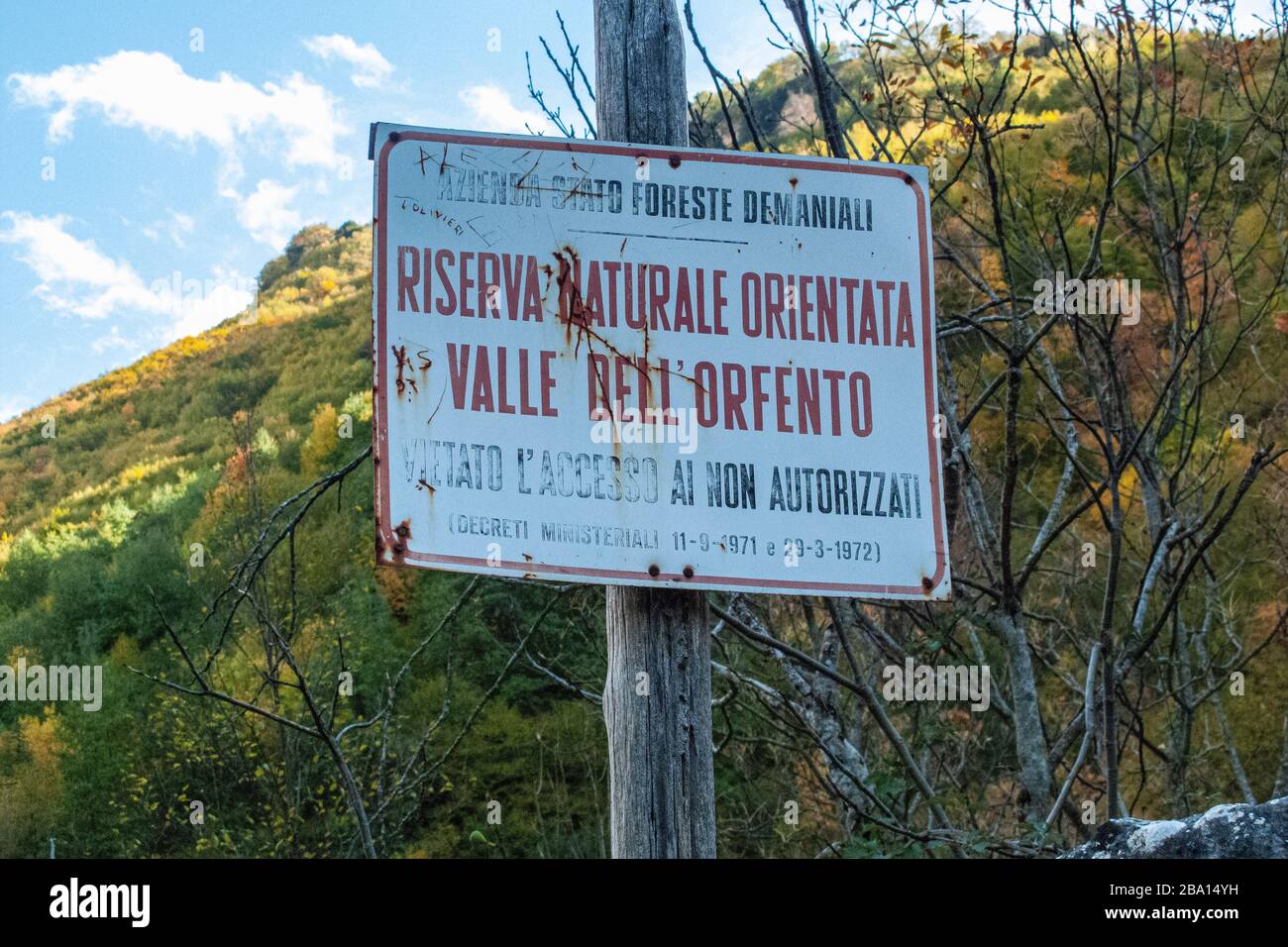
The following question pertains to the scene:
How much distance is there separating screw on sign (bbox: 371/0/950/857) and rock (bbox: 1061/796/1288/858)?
59cm

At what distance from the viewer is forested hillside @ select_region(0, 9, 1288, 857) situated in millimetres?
4941

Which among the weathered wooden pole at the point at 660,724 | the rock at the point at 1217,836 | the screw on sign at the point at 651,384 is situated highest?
the screw on sign at the point at 651,384

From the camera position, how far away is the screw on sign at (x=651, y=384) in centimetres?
247

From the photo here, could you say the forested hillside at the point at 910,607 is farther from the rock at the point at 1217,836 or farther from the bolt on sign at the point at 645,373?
the bolt on sign at the point at 645,373

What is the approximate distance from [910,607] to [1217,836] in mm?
3175

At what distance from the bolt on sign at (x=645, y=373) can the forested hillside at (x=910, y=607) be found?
108cm

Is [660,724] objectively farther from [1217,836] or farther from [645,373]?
[1217,836]

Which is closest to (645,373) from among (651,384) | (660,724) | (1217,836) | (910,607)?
(651,384)

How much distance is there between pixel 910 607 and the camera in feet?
17.8

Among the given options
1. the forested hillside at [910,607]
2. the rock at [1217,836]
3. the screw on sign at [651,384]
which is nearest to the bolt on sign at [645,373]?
the screw on sign at [651,384]

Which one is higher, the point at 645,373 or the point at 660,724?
the point at 645,373

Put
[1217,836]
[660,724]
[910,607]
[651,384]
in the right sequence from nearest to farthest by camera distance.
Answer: [1217,836]
[660,724]
[651,384]
[910,607]

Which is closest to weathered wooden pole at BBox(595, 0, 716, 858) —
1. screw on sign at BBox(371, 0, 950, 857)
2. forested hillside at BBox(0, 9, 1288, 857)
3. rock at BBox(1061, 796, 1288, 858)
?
screw on sign at BBox(371, 0, 950, 857)
